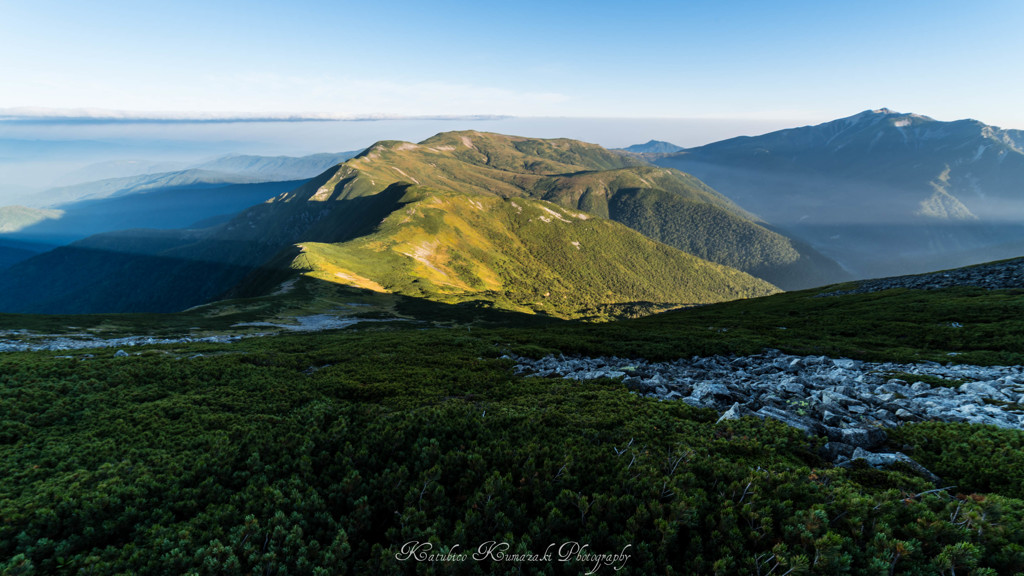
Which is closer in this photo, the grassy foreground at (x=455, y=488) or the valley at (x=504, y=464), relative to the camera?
the grassy foreground at (x=455, y=488)

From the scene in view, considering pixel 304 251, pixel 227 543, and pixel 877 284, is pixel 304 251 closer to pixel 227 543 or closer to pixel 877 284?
pixel 227 543

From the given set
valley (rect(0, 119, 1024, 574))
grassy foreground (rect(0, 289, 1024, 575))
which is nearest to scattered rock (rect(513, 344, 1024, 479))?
valley (rect(0, 119, 1024, 574))

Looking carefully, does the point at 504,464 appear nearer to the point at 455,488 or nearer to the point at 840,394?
the point at 455,488

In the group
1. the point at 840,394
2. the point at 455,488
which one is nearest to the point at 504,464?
the point at 455,488

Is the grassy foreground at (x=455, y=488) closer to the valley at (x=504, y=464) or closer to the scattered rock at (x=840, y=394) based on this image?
the valley at (x=504, y=464)

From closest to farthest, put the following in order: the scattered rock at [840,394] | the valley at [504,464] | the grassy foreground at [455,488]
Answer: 1. the grassy foreground at [455,488]
2. the valley at [504,464]
3. the scattered rock at [840,394]

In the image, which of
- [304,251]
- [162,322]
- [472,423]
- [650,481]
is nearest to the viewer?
[650,481]

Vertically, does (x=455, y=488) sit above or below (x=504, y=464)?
below

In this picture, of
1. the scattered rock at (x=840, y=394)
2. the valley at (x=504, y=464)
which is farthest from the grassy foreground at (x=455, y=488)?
the scattered rock at (x=840, y=394)

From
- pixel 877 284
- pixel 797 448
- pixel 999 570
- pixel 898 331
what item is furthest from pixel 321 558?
pixel 877 284
